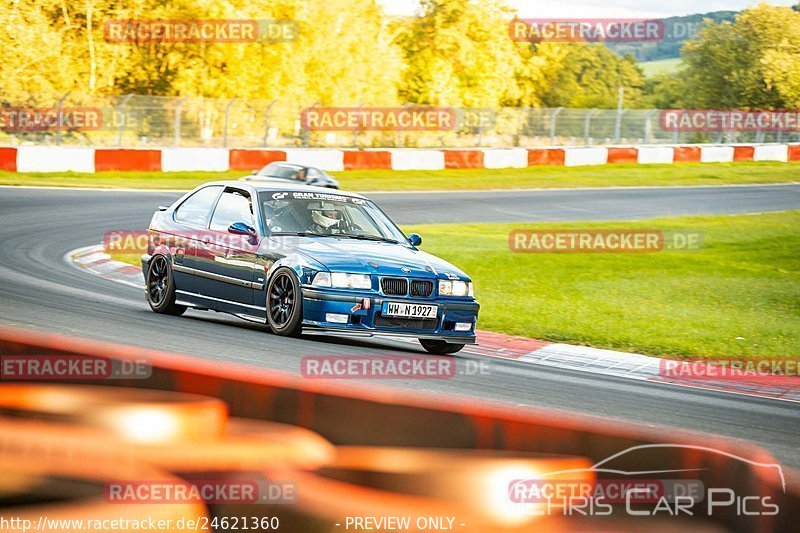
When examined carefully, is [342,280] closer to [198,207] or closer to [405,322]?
[405,322]

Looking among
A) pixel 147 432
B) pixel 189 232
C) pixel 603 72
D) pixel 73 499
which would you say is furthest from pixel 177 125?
pixel 603 72

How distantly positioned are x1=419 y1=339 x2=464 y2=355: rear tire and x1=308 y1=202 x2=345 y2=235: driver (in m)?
1.33

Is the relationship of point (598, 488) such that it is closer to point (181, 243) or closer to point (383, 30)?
point (181, 243)

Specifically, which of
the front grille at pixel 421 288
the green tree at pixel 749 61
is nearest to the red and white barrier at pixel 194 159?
the front grille at pixel 421 288

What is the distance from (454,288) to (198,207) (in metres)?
2.84

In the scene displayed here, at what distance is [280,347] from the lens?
948 centimetres

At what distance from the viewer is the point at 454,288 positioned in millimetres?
10422

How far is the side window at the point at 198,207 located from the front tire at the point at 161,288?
457 mm

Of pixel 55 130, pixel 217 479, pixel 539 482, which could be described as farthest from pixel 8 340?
pixel 55 130

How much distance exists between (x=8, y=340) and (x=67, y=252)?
12.4 metres

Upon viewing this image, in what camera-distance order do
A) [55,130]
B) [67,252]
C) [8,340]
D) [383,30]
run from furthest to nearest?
Answer: [383,30] < [55,130] < [67,252] < [8,340]

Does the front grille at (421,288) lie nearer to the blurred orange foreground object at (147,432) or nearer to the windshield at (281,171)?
the blurred orange foreground object at (147,432)

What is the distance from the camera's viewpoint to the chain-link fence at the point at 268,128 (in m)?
31.4

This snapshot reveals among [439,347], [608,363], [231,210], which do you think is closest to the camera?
[439,347]
